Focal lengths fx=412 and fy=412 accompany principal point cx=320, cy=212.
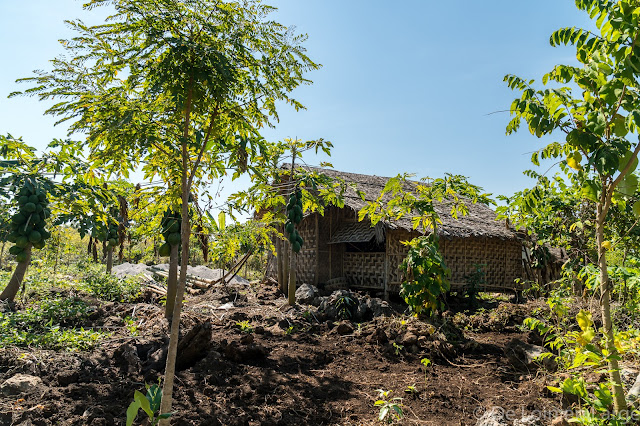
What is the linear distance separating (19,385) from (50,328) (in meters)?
1.70

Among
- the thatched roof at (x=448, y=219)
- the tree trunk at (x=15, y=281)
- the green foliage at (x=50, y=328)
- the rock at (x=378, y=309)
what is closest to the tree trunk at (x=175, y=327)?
the green foliage at (x=50, y=328)

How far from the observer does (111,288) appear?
8.40m

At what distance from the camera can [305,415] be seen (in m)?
3.73

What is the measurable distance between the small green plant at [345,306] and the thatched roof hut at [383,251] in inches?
111

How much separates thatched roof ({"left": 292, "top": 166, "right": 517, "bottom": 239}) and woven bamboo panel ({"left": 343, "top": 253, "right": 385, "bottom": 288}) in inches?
48.6

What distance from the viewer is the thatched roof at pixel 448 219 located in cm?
1027

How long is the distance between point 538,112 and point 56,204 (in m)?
5.77

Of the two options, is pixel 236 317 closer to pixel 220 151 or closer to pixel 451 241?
pixel 220 151

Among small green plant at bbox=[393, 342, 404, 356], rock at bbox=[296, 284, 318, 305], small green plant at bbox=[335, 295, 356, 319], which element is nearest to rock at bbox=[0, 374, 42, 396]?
small green plant at bbox=[393, 342, 404, 356]

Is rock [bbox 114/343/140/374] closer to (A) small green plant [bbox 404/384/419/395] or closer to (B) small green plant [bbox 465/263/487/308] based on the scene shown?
(A) small green plant [bbox 404/384/419/395]

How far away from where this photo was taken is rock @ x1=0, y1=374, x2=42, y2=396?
356 cm

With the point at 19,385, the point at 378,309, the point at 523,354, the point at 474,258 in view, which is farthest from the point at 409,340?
the point at 474,258

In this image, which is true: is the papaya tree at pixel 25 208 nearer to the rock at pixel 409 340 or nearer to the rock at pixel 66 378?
the rock at pixel 66 378

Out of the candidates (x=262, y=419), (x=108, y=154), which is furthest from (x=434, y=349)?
(x=108, y=154)
